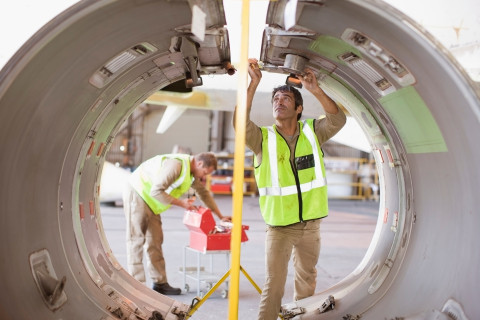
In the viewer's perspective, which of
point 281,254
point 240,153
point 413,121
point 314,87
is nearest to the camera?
point 240,153

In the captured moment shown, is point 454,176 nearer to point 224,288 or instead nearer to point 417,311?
point 417,311

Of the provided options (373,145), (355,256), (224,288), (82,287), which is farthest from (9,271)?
(355,256)

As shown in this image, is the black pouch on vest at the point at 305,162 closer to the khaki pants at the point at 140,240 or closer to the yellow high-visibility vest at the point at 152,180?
the yellow high-visibility vest at the point at 152,180

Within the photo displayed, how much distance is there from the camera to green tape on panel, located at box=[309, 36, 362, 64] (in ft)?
10.0

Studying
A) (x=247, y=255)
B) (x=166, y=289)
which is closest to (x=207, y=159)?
(x=166, y=289)

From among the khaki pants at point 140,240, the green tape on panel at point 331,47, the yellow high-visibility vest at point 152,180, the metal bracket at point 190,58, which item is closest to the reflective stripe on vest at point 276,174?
the metal bracket at point 190,58

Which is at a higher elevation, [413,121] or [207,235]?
[413,121]

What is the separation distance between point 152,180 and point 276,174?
2327 mm

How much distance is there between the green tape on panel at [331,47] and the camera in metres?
3.05

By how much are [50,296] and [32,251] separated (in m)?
0.26

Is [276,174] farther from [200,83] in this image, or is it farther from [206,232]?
[206,232]

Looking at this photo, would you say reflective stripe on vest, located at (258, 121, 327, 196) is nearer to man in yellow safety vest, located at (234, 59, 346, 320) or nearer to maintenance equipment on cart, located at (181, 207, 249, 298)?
man in yellow safety vest, located at (234, 59, 346, 320)

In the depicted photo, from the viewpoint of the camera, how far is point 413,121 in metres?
3.06

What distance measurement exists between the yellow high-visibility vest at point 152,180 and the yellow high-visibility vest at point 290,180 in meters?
1.93
